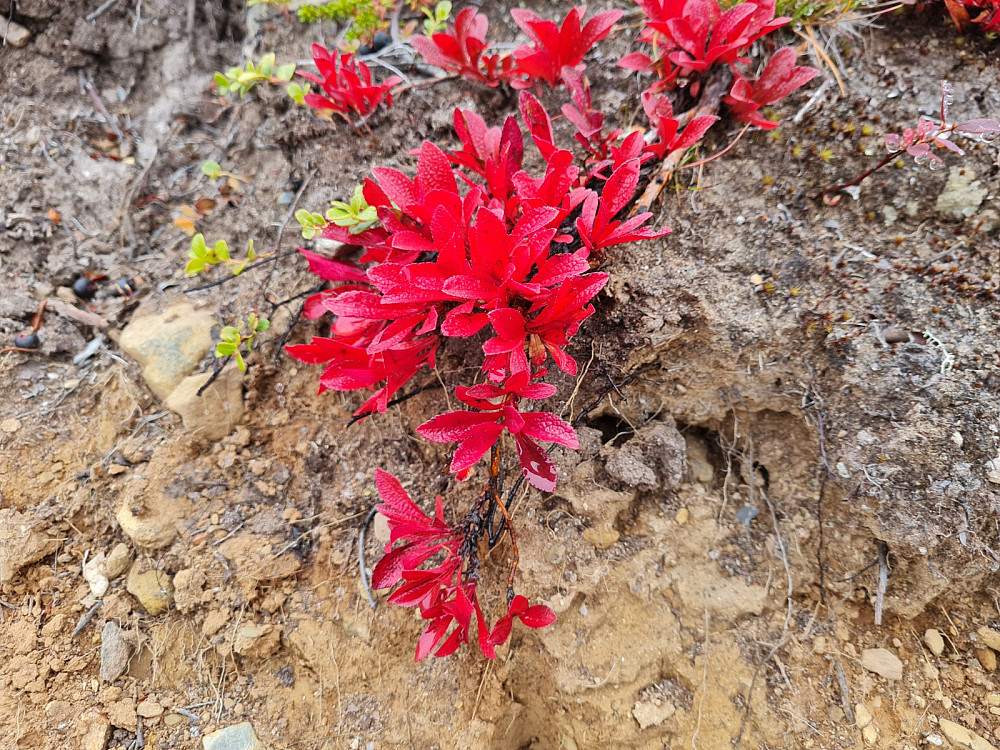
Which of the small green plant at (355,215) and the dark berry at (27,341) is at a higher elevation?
the small green plant at (355,215)

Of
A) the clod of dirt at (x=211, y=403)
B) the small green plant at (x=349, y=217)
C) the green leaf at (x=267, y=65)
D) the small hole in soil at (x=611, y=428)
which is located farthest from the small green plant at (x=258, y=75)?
the small hole in soil at (x=611, y=428)

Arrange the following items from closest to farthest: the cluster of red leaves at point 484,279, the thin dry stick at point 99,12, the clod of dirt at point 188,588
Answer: the cluster of red leaves at point 484,279 → the clod of dirt at point 188,588 → the thin dry stick at point 99,12

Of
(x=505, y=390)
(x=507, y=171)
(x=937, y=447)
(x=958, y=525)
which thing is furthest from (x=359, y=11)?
(x=958, y=525)

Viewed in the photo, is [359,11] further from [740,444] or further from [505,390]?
[740,444]

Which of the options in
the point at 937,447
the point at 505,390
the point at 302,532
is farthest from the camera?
the point at 302,532

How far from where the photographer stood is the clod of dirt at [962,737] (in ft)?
6.07

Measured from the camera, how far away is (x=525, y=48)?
2.33 m

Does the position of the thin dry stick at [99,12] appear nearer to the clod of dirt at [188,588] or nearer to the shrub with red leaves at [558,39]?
the shrub with red leaves at [558,39]

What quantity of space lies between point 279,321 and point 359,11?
1.66 metres

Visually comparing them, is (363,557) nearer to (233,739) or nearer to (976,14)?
(233,739)

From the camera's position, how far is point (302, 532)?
225cm

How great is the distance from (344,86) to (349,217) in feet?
2.49

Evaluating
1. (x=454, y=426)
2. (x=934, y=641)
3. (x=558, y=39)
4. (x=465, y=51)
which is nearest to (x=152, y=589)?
(x=454, y=426)

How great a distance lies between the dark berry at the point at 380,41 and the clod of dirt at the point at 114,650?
9.09ft
